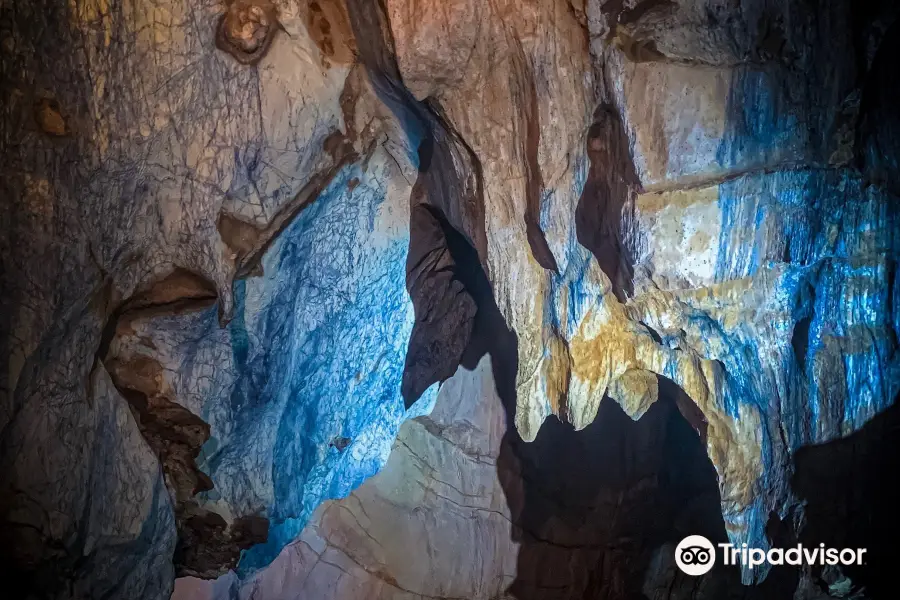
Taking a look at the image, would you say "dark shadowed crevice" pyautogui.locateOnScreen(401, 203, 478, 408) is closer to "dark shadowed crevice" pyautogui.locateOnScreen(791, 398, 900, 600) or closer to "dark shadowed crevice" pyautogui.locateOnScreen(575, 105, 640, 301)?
"dark shadowed crevice" pyautogui.locateOnScreen(575, 105, 640, 301)

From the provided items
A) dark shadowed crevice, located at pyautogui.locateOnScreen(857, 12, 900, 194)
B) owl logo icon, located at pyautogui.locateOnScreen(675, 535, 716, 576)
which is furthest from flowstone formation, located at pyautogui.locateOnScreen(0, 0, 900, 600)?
owl logo icon, located at pyautogui.locateOnScreen(675, 535, 716, 576)

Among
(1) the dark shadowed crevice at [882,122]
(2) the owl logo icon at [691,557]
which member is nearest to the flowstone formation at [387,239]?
(1) the dark shadowed crevice at [882,122]

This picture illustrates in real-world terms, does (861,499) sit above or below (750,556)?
above

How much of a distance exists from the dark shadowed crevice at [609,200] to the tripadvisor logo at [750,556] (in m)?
1.25

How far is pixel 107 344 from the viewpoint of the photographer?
2652mm

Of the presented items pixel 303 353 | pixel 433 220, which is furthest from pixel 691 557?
pixel 303 353

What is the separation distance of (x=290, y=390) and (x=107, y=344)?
81cm

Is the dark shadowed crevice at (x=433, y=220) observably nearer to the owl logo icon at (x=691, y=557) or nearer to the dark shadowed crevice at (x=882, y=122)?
the dark shadowed crevice at (x=882, y=122)

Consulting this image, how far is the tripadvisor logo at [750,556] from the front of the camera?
291cm

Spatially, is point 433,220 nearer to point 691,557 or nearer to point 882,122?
point 882,122

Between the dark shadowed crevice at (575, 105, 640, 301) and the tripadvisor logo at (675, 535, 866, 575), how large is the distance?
1.25m

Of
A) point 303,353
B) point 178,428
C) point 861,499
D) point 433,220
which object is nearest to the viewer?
point 178,428

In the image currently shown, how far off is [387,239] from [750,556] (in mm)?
2022

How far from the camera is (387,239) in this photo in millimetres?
3172
